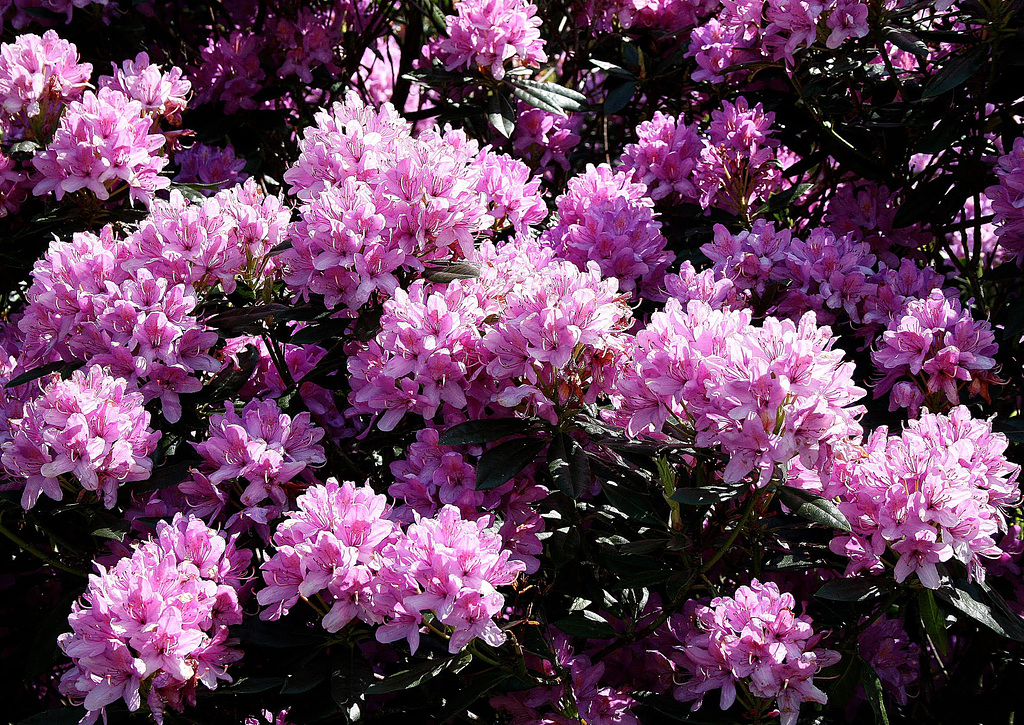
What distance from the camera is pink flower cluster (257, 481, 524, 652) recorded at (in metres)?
1.53

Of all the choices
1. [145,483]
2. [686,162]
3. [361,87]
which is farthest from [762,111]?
[145,483]

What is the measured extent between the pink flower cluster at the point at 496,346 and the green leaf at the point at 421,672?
0.42 m

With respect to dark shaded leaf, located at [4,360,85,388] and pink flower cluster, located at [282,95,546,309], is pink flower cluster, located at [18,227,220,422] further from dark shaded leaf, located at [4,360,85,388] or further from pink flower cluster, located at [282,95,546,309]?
pink flower cluster, located at [282,95,546,309]

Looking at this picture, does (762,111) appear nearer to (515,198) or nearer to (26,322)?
(515,198)

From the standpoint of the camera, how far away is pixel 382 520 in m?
1.64

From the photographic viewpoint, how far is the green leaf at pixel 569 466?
1.72 m

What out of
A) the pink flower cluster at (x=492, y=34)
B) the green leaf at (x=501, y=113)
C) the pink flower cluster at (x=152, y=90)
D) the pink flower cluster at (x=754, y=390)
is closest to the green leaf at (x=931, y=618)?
the pink flower cluster at (x=754, y=390)

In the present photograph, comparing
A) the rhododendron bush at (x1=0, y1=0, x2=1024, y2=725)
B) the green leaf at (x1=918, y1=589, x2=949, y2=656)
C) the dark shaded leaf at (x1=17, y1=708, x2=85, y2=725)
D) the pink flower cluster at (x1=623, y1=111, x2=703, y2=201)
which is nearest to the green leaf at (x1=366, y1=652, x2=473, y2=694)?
the rhododendron bush at (x1=0, y1=0, x2=1024, y2=725)

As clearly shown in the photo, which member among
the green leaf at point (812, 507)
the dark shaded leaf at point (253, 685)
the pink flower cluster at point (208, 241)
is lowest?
the dark shaded leaf at point (253, 685)

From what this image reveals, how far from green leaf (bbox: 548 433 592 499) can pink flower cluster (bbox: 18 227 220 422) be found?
707 mm

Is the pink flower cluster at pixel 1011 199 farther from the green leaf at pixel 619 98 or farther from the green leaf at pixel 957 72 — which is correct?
the green leaf at pixel 619 98

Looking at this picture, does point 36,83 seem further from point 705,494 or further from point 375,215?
point 705,494

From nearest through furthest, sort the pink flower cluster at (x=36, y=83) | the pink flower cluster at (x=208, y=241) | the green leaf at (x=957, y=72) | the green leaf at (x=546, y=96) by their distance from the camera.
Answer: the pink flower cluster at (x=208, y=241) → the green leaf at (x=957, y=72) → the pink flower cluster at (x=36, y=83) → the green leaf at (x=546, y=96)

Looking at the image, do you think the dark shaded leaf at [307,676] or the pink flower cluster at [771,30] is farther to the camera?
the pink flower cluster at [771,30]
